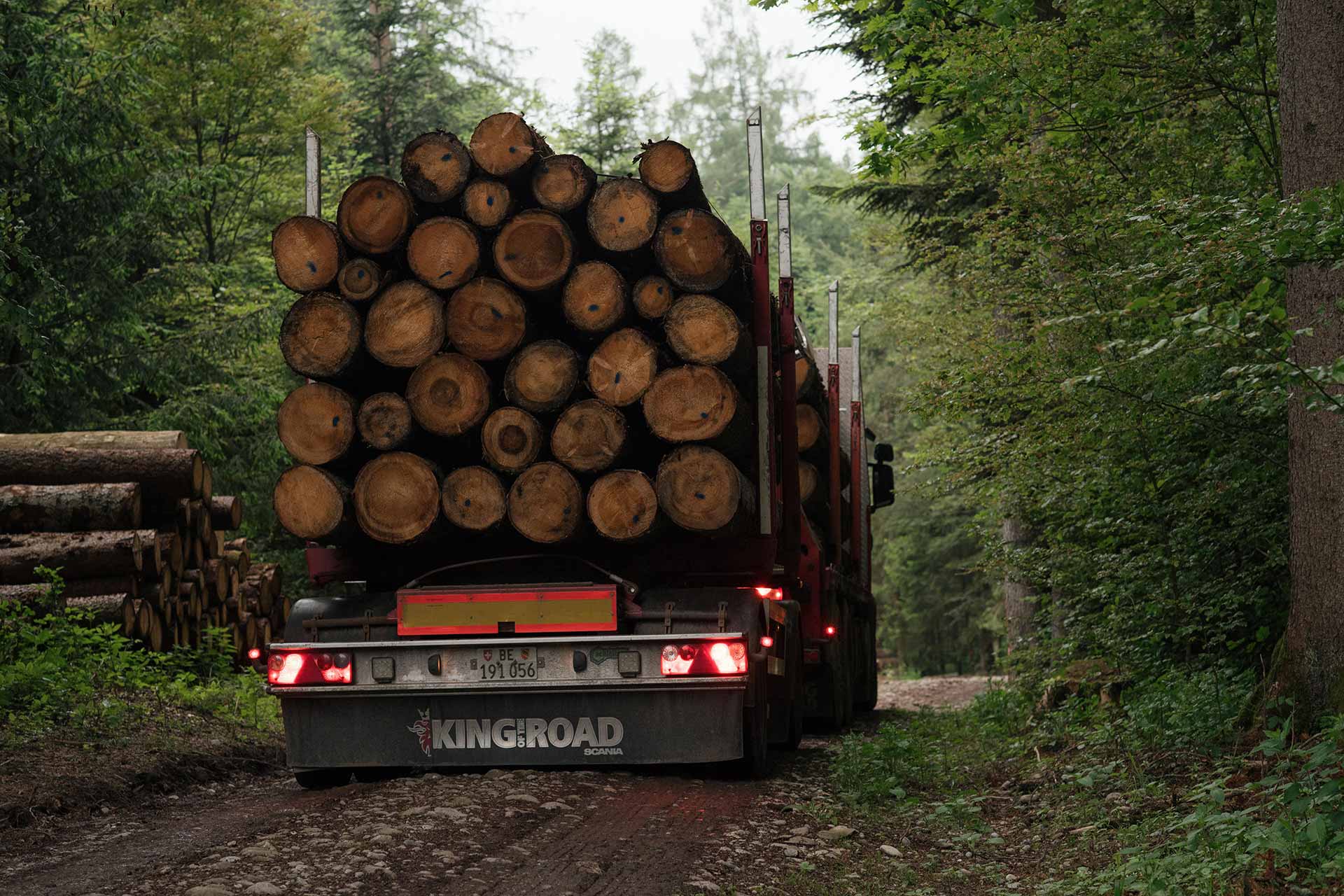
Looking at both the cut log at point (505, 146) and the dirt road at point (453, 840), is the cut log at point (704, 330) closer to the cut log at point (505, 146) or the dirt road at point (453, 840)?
the cut log at point (505, 146)

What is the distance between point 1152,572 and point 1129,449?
0.85m

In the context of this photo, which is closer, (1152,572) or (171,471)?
(1152,572)

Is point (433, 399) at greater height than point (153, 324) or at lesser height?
lesser

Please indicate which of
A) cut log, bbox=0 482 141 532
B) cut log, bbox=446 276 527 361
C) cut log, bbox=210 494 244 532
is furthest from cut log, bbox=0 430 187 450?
cut log, bbox=446 276 527 361

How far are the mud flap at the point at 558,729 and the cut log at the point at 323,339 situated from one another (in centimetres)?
187

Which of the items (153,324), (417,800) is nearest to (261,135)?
(153,324)

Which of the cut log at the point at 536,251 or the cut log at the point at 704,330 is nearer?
the cut log at the point at 704,330

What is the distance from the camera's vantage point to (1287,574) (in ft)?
28.8

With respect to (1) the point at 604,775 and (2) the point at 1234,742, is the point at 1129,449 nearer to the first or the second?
(2) the point at 1234,742

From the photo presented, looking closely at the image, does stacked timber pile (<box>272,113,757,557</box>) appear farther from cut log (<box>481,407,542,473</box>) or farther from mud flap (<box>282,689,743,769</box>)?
mud flap (<box>282,689,743,769</box>)

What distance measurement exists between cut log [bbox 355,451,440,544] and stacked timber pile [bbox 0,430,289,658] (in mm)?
4773

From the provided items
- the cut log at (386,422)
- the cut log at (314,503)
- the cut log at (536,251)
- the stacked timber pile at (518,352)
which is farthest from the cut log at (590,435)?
the cut log at (314,503)

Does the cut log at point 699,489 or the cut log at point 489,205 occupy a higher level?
the cut log at point 489,205

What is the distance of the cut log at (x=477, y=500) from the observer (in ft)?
25.2
